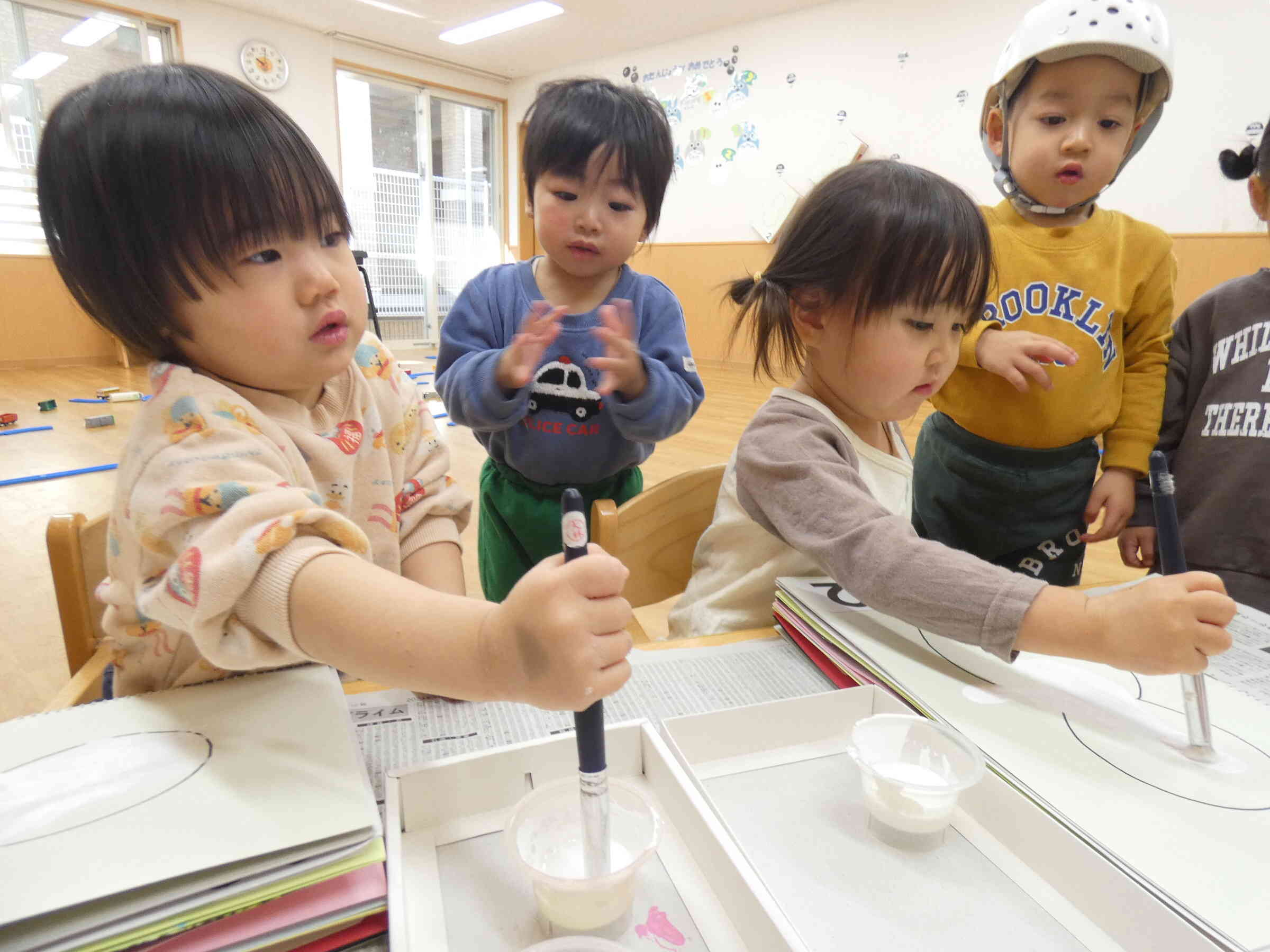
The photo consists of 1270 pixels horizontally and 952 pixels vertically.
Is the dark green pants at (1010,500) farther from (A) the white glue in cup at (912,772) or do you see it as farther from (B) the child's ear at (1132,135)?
(A) the white glue in cup at (912,772)

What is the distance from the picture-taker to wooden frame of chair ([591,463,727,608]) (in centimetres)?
84

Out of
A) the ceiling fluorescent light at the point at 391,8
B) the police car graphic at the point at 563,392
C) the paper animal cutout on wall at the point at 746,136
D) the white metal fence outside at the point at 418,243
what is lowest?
the police car graphic at the point at 563,392

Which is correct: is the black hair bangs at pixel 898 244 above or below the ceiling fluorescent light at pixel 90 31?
below

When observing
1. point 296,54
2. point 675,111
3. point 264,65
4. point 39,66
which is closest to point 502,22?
point 675,111

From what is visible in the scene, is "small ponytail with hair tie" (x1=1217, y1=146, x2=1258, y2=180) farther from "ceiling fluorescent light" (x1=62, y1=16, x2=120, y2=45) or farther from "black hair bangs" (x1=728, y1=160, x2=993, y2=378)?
"ceiling fluorescent light" (x1=62, y1=16, x2=120, y2=45)

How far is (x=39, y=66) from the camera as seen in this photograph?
14.2 ft

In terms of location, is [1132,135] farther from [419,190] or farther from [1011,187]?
[419,190]

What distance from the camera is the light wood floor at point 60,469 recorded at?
1351 mm

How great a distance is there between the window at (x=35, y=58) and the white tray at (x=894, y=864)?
5.24 meters

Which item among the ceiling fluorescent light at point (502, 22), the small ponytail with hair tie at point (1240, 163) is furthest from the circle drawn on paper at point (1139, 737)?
the ceiling fluorescent light at point (502, 22)

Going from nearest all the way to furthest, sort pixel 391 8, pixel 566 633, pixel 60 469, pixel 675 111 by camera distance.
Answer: pixel 566 633 → pixel 60 469 → pixel 391 8 → pixel 675 111

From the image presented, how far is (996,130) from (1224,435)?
0.49 m

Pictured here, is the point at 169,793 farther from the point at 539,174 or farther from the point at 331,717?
the point at 539,174

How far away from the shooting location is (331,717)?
1.40ft
